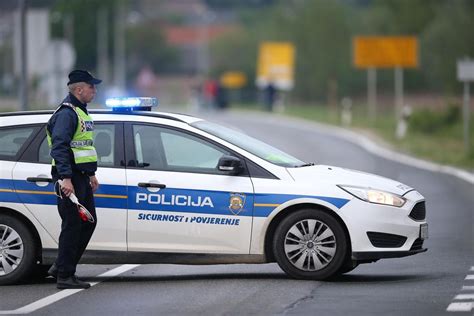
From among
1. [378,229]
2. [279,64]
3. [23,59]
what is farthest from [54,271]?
[279,64]

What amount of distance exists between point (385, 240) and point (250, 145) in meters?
1.36

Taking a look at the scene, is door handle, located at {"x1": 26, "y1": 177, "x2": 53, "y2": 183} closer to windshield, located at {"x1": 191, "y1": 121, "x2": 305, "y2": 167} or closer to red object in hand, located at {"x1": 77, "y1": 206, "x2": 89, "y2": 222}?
red object in hand, located at {"x1": 77, "y1": 206, "x2": 89, "y2": 222}

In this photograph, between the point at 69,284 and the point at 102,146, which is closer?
the point at 69,284

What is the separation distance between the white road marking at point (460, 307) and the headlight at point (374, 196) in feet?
5.54

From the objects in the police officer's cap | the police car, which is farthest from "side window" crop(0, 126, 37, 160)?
the police officer's cap

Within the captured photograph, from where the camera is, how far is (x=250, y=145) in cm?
1207

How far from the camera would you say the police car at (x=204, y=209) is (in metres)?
11.6

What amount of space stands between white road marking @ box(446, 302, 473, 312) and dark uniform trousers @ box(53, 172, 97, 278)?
116 inches

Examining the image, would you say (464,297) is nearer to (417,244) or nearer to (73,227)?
(417,244)

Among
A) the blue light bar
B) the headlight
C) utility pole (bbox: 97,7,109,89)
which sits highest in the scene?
utility pole (bbox: 97,7,109,89)

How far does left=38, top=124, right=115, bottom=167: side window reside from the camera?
1181 centimetres

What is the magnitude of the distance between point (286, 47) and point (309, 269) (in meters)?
67.5

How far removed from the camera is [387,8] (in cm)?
8919

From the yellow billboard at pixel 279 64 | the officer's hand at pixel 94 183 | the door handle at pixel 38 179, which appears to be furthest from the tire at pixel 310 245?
the yellow billboard at pixel 279 64
